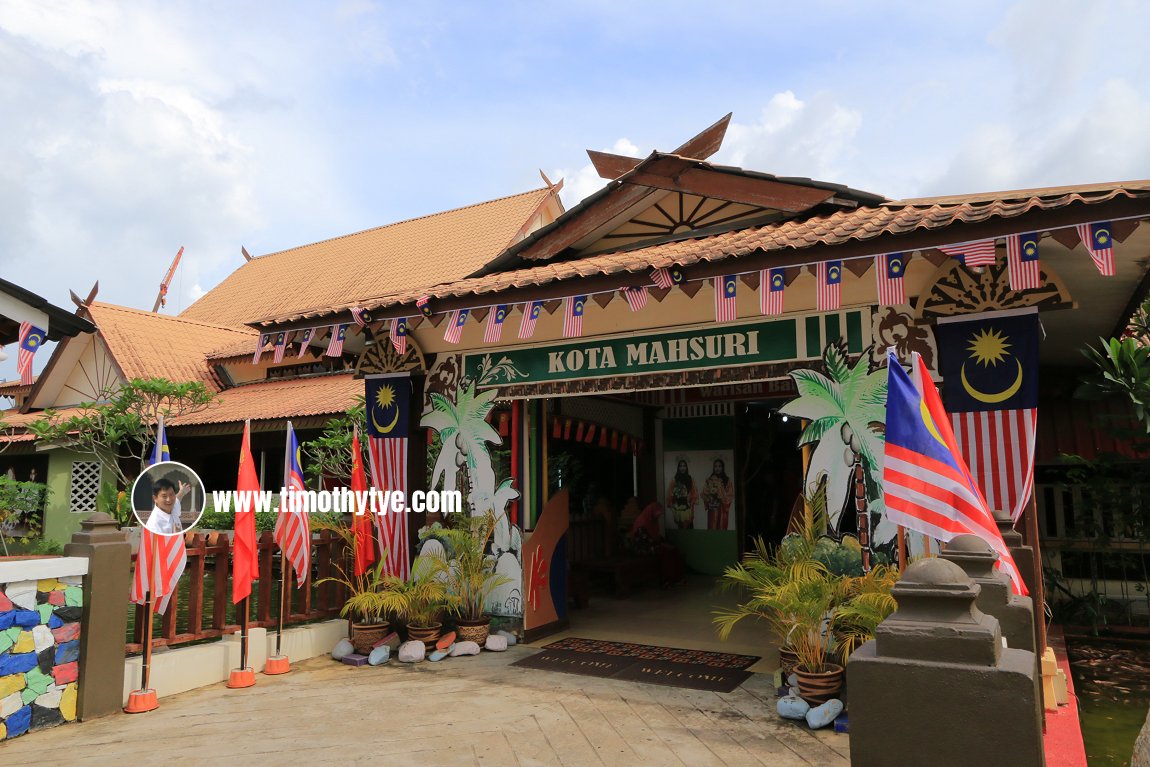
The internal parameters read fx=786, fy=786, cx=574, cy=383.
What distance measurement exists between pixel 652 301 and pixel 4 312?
16.5 feet

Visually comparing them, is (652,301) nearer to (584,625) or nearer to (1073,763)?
(584,625)

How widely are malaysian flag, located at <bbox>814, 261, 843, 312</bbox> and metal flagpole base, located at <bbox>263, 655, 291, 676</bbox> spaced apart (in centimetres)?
524

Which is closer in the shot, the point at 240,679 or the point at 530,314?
the point at 240,679

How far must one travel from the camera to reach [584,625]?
8.41 metres

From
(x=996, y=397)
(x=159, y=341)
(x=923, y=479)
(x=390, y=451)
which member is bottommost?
(x=923, y=479)

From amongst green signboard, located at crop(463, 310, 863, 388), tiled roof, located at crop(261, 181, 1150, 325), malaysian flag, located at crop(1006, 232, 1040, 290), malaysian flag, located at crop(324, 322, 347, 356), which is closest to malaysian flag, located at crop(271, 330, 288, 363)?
tiled roof, located at crop(261, 181, 1150, 325)

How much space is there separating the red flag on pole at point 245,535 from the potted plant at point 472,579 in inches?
70.7

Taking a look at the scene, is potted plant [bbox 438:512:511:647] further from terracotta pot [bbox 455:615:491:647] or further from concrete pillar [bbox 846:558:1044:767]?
concrete pillar [bbox 846:558:1044:767]

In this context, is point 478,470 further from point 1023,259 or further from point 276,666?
point 1023,259

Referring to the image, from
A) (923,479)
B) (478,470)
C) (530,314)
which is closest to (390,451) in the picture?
(478,470)

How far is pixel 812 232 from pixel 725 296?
2.55 ft

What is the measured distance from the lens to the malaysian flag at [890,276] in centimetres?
520

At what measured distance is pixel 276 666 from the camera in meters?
6.66

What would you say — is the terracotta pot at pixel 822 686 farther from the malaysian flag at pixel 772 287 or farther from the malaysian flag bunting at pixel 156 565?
the malaysian flag bunting at pixel 156 565
